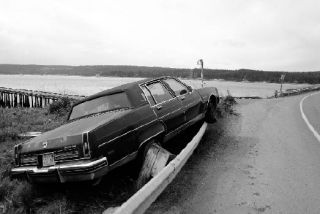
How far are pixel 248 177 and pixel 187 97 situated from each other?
2633 mm

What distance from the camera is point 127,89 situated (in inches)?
243

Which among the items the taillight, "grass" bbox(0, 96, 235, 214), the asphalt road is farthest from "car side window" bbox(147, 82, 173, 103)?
the taillight

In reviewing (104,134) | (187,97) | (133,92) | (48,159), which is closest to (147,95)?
(133,92)

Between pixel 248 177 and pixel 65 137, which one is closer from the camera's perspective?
pixel 65 137

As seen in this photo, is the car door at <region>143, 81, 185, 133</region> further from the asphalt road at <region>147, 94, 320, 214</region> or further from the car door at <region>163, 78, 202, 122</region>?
the asphalt road at <region>147, 94, 320, 214</region>

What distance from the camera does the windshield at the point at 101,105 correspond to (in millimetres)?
6051

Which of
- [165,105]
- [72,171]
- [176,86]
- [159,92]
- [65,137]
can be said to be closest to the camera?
[72,171]

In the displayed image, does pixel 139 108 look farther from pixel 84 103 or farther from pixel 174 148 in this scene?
pixel 174 148

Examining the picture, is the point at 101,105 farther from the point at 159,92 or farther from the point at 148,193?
the point at 148,193

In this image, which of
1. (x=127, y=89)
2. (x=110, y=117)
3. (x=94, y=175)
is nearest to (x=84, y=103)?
(x=127, y=89)

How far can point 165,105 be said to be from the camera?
6691 millimetres

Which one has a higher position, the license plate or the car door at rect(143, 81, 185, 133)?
the car door at rect(143, 81, 185, 133)

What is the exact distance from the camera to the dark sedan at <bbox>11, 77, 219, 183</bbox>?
465 centimetres

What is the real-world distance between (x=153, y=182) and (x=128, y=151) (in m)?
1.00
